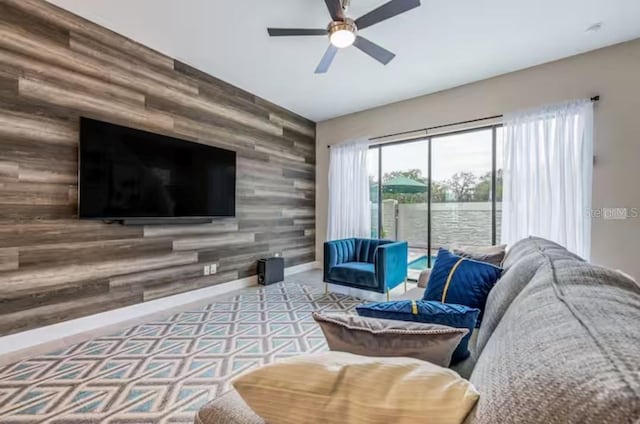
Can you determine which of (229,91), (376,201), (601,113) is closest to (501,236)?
(601,113)

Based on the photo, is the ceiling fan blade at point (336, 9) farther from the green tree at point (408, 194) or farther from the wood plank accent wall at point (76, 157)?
the green tree at point (408, 194)

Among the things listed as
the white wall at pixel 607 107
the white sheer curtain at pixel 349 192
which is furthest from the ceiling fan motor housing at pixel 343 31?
the white sheer curtain at pixel 349 192

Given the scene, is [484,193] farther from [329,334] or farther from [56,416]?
[56,416]

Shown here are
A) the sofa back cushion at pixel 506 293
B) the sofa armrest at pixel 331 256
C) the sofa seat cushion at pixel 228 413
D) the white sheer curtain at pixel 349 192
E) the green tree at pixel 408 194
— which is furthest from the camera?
the white sheer curtain at pixel 349 192

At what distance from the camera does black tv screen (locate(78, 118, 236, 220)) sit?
2.65 metres

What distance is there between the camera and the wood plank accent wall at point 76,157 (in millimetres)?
2355

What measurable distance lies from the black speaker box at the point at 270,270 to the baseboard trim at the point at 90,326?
2.23ft

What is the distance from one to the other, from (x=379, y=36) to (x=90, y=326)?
4.00m

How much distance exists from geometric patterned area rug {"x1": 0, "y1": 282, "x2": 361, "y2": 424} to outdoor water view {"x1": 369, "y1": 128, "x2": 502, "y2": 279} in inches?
92.2

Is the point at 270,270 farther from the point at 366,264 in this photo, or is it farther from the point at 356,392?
the point at 356,392

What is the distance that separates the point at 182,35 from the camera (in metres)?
2.97

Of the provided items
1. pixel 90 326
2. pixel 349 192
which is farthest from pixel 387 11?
pixel 90 326

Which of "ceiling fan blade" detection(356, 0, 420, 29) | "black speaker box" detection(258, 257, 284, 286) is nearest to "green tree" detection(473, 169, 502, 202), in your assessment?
"ceiling fan blade" detection(356, 0, 420, 29)

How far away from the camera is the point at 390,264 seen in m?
3.48
